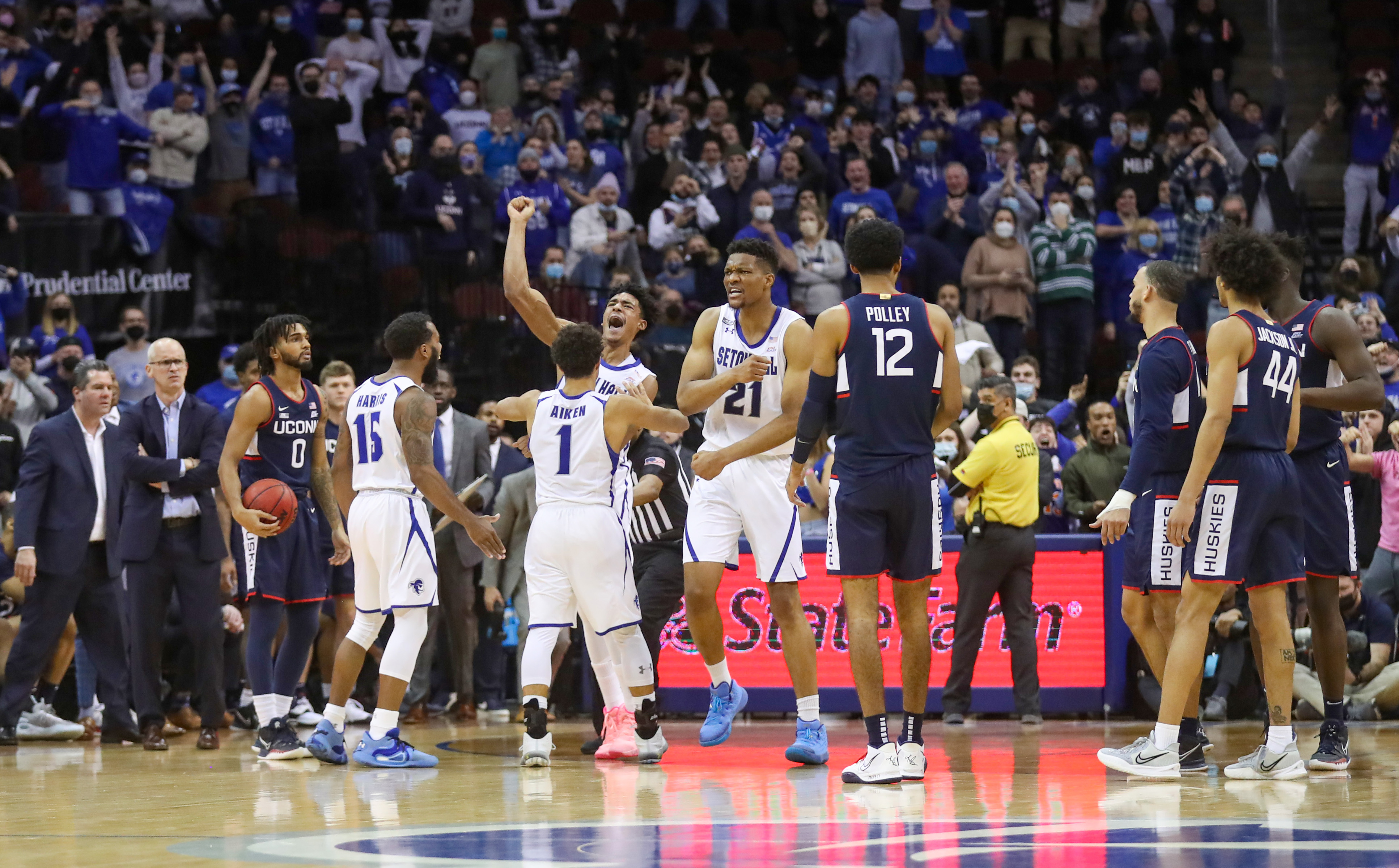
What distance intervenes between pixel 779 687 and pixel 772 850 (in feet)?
22.7

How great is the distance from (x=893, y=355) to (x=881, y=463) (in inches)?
19.9

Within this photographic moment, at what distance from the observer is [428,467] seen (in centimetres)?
845

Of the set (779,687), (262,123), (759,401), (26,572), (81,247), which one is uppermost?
(262,123)

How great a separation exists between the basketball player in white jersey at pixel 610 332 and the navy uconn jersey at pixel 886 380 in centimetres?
160

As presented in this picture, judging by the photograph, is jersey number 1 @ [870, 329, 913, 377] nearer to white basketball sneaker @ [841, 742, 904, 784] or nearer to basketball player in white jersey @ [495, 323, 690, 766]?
basketball player in white jersey @ [495, 323, 690, 766]

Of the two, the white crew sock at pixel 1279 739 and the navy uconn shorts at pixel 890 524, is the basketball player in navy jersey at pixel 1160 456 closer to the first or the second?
the white crew sock at pixel 1279 739

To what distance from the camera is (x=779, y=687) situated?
12258 mm

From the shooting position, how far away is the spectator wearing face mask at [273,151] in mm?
17812

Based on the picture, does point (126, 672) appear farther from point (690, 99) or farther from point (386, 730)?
point (690, 99)

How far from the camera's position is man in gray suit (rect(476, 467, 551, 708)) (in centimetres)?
1266

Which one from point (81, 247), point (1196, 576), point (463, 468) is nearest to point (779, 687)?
point (463, 468)

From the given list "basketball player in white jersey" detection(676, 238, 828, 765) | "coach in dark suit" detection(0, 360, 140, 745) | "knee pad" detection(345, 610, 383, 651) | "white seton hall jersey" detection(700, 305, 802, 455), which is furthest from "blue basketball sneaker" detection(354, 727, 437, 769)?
"coach in dark suit" detection(0, 360, 140, 745)

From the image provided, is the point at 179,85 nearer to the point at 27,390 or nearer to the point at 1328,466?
the point at 27,390

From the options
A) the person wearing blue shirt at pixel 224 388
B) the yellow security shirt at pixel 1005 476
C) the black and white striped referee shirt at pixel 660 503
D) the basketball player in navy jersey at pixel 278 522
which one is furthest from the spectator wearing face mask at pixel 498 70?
the black and white striped referee shirt at pixel 660 503
